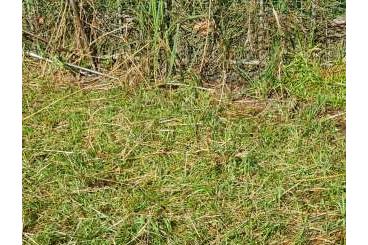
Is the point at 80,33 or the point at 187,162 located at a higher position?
the point at 80,33

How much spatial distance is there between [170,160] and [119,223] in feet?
2.29

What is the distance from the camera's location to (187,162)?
330 cm

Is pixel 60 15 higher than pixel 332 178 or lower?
higher

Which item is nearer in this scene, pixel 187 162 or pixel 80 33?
pixel 187 162

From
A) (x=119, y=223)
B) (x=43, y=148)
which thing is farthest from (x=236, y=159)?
(x=43, y=148)

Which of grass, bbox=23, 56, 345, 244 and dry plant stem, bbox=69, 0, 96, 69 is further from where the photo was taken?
dry plant stem, bbox=69, 0, 96, 69

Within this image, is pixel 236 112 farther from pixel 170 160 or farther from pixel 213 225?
pixel 213 225

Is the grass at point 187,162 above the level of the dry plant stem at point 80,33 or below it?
below

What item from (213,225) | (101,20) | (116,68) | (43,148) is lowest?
(213,225)

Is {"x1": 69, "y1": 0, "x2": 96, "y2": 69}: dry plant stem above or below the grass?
above

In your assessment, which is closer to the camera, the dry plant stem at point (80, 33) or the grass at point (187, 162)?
the grass at point (187, 162)

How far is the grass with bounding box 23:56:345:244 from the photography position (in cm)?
271

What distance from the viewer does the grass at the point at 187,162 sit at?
107 inches

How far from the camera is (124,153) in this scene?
3422 millimetres
